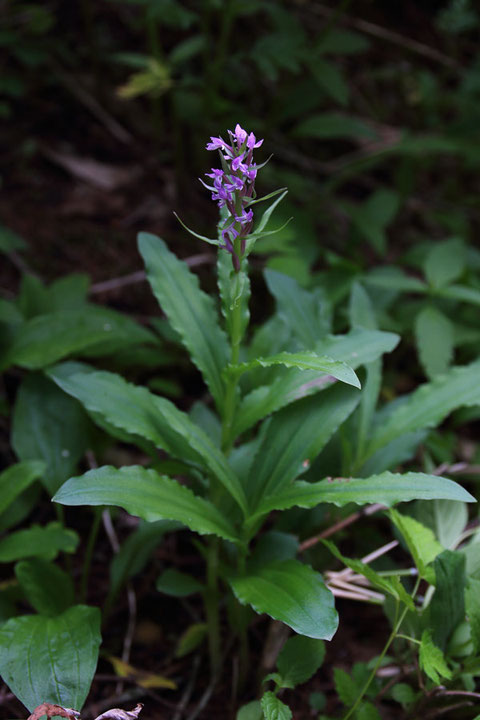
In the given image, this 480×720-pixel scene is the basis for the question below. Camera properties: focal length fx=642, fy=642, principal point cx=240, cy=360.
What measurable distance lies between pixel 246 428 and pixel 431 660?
650 mm

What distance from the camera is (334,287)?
254cm

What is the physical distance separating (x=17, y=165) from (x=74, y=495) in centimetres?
227

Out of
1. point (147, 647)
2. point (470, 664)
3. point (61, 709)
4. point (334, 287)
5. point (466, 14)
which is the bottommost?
point (147, 647)

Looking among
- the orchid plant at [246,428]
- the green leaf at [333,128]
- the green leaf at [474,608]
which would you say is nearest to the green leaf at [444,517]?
the orchid plant at [246,428]

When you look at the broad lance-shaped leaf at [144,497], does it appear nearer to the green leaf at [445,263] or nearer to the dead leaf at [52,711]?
the dead leaf at [52,711]

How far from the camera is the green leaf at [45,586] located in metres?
Answer: 1.58

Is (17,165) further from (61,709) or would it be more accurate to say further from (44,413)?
(61,709)

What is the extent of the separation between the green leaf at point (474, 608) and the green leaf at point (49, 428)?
112cm

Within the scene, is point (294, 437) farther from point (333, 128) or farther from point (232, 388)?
point (333, 128)

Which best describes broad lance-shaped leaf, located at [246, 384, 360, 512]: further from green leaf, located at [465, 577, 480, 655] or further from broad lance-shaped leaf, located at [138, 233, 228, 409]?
green leaf, located at [465, 577, 480, 655]

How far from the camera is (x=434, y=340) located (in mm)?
2369

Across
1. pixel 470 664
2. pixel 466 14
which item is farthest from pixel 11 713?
pixel 466 14

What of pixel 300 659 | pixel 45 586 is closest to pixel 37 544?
pixel 45 586

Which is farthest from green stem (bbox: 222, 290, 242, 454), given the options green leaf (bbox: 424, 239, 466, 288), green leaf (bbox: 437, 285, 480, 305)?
green leaf (bbox: 424, 239, 466, 288)
